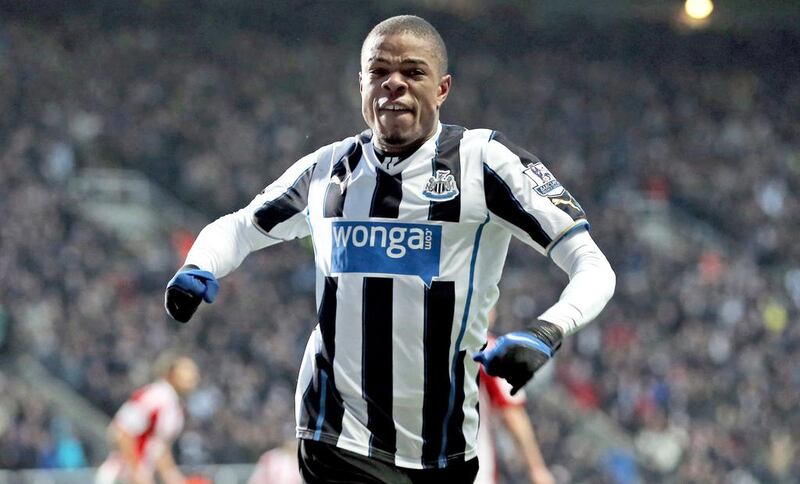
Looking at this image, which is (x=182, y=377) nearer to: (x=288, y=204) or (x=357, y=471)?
(x=288, y=204)

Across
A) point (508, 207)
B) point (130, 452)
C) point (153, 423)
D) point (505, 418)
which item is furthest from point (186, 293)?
point (153, 423)

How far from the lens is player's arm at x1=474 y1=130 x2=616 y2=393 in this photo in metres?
3.49

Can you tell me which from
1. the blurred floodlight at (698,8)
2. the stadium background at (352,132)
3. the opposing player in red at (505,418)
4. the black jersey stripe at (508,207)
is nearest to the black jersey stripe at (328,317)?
the black jersey stripe at (508,207)

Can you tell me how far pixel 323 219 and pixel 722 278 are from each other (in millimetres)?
18223

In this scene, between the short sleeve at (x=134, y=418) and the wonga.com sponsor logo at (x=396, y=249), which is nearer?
the wonga.com sponsor logo at (x=396, y=249)

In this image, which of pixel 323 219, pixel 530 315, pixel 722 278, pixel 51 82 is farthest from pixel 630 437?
pixel 323 219

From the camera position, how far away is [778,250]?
22.6 meters

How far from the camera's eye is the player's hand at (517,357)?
126 inches

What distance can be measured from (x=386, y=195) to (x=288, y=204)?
0.35 meters

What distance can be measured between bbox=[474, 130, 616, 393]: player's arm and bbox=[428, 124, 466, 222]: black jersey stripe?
8cm

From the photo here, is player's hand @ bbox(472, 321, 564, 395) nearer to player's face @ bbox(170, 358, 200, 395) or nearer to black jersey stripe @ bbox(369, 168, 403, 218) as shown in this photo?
black jersey stripe @ bbox(369, 168, 403, 218)

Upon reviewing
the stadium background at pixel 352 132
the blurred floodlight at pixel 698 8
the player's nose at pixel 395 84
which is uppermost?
the blurred floodlight at pixel 698 8

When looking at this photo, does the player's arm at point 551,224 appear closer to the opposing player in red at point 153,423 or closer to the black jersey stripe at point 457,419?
the black jersey stripe at point 457,419

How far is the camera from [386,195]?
376 cm
